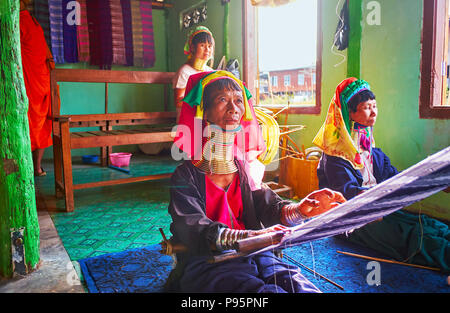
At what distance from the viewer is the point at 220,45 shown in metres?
6.01

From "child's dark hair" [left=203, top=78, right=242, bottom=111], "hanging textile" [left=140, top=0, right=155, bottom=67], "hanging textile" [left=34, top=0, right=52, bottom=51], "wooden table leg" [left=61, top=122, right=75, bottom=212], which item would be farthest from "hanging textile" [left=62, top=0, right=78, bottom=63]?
"child's dark hair" [left=203, top=78, right=242, bottom=111]

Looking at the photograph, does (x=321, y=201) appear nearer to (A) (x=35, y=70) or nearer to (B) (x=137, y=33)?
(A) (x=35, y=70)

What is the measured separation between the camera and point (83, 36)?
687cm

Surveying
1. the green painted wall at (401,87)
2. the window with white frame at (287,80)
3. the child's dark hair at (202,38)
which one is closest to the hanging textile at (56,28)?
the child's dark hair at (202,38)

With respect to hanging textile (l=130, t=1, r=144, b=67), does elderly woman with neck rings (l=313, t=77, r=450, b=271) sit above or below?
below

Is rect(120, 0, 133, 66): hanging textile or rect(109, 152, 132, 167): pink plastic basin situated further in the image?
rect(120, 0, 133, 66): hanging textile

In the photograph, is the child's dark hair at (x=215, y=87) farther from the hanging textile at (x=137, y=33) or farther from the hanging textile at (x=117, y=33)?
the hanging textile at (x=137, y=33)

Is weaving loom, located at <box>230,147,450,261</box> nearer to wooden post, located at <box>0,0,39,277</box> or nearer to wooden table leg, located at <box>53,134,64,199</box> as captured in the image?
wooden post, located at <box>0,0,39,277</box>

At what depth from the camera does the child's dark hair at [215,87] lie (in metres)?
1.64

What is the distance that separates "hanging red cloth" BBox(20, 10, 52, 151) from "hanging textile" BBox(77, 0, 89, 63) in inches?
80.8

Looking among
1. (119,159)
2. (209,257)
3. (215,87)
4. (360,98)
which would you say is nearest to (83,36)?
(119,159)

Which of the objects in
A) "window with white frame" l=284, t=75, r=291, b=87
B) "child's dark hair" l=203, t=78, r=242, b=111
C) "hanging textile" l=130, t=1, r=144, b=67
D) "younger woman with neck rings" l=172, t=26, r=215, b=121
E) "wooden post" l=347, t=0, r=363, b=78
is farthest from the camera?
"hanging textile" l=130, t=1, r=144, b=67

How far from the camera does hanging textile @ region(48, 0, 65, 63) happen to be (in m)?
6.49

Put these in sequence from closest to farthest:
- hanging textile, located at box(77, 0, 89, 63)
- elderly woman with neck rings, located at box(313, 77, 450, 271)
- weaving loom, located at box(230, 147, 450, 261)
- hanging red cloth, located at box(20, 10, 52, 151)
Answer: weaving loom, located at box(230, 147, 450, 261)
elderly woman with neck rings, located at box(313, 77, 450, 271)
hanging red cloth, located at box(20, 10, 52, 151)
hanging textile, located at box(77, 0, 89, 63)
